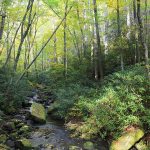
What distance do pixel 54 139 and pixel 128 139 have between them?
3.33 meters

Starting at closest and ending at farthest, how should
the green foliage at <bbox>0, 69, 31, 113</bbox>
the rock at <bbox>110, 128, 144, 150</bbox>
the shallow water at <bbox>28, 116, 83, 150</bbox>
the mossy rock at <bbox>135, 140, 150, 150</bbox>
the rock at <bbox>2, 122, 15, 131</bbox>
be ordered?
the mossy rock at <bbox>135, 140, 150, 150</bbox> < the rock at <bbox>110, 128, 144, 150</bbox> < the shallow water at <bbox>28, 116, 83, 150</bbox> < the rock at <bbox>2, 122, 15, 131</bbox> < the green foliage at <bbox>0, 69, 31, 113</bbox>

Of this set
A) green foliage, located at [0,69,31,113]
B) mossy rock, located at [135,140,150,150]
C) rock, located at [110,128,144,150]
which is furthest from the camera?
green foliage, located at [0,69,31,113]

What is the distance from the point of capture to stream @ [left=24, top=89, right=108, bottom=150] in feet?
33.8

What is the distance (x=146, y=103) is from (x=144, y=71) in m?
1.83

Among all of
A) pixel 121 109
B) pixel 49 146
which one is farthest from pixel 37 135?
pixel 121 109

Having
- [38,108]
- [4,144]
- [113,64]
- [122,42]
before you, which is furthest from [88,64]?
[4,144]

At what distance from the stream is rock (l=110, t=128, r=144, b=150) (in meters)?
0.62

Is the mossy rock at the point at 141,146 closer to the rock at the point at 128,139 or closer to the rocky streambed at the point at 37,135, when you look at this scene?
the rock at the point at 128,139

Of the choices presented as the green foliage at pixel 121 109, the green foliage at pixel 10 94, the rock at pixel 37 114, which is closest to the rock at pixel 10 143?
the green foliage at pixel 121 109

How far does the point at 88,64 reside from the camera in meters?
19.7

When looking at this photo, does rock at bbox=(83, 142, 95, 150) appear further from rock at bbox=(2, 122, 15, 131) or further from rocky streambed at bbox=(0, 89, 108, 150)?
rock at bbox=(2, 122, 15, 131)

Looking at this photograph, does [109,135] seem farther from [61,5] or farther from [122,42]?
[61,5]

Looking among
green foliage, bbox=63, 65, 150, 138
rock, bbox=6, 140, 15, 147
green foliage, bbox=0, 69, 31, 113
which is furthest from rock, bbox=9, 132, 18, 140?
green foliage, bbox=0, 69, 31, 113

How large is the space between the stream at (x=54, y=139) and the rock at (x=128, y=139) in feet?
2.04
